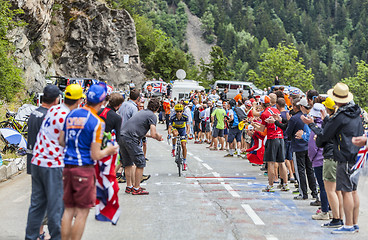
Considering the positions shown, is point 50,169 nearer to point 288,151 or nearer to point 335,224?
point 335,224

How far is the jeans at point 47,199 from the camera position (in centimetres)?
592

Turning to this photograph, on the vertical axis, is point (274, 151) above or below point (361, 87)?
below

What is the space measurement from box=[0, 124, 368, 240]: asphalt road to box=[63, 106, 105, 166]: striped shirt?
1847 millimetres

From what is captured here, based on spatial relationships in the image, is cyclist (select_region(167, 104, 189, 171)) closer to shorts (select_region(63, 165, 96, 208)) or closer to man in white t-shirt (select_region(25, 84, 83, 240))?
man in white t-shirt (select_region(25, 84, 83, 240))

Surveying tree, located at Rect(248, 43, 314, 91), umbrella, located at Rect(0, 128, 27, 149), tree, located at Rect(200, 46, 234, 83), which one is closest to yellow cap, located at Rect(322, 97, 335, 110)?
umbrella, located at Rect(0, 128, 27, 149)

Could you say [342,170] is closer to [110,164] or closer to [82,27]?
[110,164]

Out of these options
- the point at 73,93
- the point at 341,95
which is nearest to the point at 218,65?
the point at 341,95

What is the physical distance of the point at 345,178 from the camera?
24.0 ft

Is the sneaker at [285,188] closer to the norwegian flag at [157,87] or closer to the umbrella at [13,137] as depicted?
the umbrella at [13,137]

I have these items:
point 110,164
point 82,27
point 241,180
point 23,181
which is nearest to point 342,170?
point 110,164

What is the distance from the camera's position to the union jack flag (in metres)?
7.36

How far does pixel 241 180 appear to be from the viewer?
42.5 feet

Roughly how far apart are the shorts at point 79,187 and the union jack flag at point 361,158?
3845 mm

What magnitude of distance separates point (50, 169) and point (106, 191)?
0.69 meters
